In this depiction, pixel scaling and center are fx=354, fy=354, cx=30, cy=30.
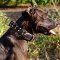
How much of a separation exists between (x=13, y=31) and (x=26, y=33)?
0.25 meters

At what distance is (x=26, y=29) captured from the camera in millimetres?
6395

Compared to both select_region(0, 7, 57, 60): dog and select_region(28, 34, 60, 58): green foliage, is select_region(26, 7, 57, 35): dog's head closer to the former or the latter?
select_region(0, 7, 57, 60): dog

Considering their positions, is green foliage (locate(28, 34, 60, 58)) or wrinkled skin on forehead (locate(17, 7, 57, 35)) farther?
green foliage (locate(28, 34, 60, 58))

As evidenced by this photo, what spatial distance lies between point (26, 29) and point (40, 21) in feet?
0.97

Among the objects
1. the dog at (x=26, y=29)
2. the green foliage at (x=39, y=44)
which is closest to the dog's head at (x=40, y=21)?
the dog at (x=26, y=29)

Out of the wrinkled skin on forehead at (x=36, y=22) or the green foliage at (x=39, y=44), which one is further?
the green foliage at (x=39, y=44)

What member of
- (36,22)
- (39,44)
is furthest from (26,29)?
(39,44)

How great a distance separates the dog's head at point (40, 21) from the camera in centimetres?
634

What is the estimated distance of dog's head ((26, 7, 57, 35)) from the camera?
6.34m

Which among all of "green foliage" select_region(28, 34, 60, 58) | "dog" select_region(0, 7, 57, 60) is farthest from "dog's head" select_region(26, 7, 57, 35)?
"green foliage" select_region(28, 34, 60, 58)

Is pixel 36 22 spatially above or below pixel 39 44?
above

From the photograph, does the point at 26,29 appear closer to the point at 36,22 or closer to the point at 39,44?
the point at 36,22

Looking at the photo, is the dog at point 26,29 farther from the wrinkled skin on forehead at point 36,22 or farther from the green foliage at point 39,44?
the green foliage at point 39,44

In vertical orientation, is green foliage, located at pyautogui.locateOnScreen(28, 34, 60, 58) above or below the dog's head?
below
